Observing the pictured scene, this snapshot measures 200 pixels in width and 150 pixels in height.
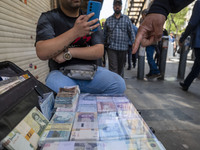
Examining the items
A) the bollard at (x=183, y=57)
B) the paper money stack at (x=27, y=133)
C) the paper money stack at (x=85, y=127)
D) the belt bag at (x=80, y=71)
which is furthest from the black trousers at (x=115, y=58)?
the paper money stack at (x=27, y=133)

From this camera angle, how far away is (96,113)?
3.83 ft

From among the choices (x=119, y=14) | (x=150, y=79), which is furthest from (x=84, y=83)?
(x=150, y=79)

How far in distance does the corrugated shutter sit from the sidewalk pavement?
244 centimetres

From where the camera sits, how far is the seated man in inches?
58.9

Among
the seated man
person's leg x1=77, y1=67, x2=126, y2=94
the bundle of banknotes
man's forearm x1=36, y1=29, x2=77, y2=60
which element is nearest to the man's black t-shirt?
the seated man

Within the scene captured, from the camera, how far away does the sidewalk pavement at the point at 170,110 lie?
2.13 metres

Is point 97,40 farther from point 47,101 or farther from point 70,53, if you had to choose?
point 47,101

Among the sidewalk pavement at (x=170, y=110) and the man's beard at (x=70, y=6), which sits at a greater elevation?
the man's beard at (x=70, y=6)

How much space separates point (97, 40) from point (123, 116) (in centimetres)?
101

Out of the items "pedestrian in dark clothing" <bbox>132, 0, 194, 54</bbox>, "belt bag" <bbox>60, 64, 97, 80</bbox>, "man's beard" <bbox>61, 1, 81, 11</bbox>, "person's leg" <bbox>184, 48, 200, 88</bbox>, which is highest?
"man's beard" <bbox>61, 1, 81, 11</bbox>

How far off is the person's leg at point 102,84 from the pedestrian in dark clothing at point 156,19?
1.53ft

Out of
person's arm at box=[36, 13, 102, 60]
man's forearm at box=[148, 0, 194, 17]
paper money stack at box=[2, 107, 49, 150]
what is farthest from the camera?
person's arm at box=[36, 13, 102, 60]

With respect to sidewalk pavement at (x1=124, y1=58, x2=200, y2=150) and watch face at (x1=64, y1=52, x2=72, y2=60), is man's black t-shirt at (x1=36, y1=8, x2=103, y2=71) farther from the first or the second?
sidewalk pavement at (x1=124, y1=58, x2=200, y2=150)

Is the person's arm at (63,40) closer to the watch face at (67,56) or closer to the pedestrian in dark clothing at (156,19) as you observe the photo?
the watch face at (67,56)
